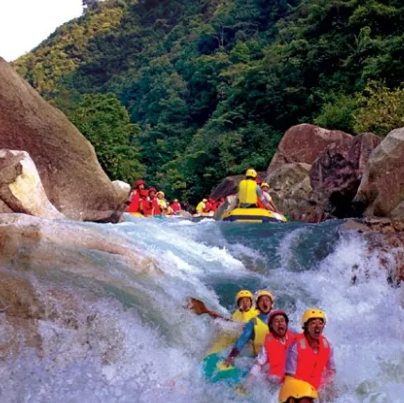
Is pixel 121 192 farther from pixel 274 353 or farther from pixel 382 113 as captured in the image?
pixel 382 113

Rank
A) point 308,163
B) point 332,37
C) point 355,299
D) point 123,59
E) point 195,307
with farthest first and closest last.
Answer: point 123,59 → point 332,37 → point 308,163 → point 355,299 → point 195,307

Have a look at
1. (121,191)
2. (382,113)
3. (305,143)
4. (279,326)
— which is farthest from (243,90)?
(279,326)

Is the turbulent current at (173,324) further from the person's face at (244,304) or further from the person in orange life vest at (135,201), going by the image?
the person in orange life vest at (135,201)

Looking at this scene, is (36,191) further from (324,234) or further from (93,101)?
(93,101)

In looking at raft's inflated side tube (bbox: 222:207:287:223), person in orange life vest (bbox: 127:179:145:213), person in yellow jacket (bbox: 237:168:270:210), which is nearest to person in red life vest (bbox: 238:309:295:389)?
raft's inflated side tube (bbox: 222:207:287:223)

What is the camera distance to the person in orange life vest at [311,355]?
172 inches

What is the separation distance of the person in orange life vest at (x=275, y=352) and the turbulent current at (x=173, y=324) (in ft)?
0.42

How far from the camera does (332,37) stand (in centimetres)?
2686

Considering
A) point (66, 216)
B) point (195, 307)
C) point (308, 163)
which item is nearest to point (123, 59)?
point (308, 163)

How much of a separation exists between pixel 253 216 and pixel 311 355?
8.19 meters

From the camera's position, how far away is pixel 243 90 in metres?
30.3

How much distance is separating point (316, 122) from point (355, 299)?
54.2ft

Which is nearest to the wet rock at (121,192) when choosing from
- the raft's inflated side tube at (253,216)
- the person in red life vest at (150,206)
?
the raft's inflated side tube at (253,216)

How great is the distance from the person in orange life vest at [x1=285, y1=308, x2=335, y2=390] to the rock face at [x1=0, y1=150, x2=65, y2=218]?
6.29 metres
